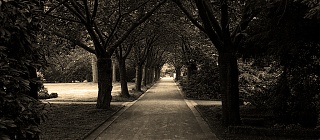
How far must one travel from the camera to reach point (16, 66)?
4.21 m

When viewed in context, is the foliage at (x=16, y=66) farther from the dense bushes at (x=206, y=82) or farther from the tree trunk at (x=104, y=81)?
the dense bushes at (x=206, y=82)

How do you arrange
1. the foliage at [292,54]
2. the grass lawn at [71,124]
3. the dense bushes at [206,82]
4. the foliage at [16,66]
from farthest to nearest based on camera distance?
the dense bushes at [206,82] < the grass lawn at [71,124] < the foliage at [292,54] < the foliage at [16,66]

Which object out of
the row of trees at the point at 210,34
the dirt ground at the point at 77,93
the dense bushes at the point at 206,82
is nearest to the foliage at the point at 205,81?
the dense bushes at the point at 206,82

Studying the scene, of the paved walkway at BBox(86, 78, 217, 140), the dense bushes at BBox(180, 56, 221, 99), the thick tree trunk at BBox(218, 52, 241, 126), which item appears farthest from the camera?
the dense bushes at BBox(180, 56, 221, 99)

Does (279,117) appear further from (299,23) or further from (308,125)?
(299,23)

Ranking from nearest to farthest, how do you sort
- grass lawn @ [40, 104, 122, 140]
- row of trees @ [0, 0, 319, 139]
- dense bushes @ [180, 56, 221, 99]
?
row of trees @ [0, 0, 319, 139]
grass lawn @ [40, 104, 122, 140]
dense bushes @ [180, 56, 221, 99]

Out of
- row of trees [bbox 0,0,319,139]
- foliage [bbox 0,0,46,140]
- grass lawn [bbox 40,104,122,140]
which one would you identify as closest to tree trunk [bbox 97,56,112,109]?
row of trees [bbox 0,0,319,139]

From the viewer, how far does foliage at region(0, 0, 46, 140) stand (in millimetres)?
3629

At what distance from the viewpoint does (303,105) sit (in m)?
10.7

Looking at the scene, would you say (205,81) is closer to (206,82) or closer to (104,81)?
(206,82)

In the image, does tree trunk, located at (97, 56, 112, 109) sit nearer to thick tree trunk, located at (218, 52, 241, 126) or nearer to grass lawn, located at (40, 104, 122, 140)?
grass lawn, located at (40, 104, 122, 140)

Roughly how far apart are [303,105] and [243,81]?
12.7 meters

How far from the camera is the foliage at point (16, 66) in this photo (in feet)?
11.9

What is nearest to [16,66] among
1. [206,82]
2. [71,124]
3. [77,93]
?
[71,124]
